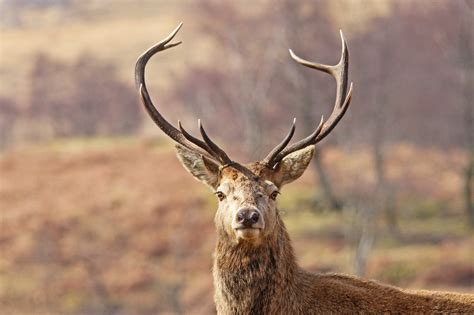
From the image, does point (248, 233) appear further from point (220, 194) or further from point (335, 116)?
point (335, 116)

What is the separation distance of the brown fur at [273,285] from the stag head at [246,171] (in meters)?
0.01

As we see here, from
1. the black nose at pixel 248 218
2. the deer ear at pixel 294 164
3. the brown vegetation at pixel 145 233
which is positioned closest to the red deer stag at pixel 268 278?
the black nose at pixel 248 218

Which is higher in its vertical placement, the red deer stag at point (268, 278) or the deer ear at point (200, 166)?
the deer ear at point (200, 166)

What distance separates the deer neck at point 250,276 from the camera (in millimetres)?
8789

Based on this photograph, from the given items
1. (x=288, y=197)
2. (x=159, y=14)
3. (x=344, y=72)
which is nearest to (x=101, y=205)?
(x=288, y=197)

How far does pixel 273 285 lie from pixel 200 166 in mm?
1485

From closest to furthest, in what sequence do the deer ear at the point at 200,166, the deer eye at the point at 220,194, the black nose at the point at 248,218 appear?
the black nose at the point at 248,218 < the deer eye at the point at 220,194 < the deer ear at the point at 200,166

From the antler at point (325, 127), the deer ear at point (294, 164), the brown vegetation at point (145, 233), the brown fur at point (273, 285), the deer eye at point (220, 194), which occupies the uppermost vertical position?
the brown vegetation at point (145, 233)

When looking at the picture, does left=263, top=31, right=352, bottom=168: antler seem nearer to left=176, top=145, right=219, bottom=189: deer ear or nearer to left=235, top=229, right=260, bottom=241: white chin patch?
left=176, top=145, right=219, bottom=189: deer ear

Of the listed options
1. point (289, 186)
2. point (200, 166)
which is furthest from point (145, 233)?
point (200, 166)

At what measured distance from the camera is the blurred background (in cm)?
3488

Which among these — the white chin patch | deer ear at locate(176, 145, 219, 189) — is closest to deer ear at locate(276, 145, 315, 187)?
deer ear at locate(176, 145, 219, 189)

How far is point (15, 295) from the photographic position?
33812 mm

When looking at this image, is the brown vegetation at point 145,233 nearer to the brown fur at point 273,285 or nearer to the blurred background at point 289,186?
the blurred background at point 289,186
